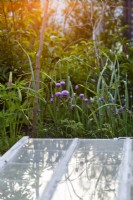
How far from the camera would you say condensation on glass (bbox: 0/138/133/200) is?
177 cm

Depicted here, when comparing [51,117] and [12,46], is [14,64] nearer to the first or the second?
[12,46]

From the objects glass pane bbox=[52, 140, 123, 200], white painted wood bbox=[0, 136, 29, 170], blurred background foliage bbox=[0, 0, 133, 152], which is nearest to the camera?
glass pane bbox=[52, 140, 123, 200]

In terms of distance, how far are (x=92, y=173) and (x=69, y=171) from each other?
0.12 m

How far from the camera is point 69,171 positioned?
2176mm

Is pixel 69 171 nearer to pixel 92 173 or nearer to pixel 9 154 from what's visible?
pixel 92 173

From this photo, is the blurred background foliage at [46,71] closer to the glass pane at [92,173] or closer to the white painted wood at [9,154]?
the white painted wood at [9,154]

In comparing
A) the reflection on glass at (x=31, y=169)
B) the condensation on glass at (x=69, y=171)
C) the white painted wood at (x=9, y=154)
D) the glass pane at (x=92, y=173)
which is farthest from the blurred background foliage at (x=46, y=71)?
the glass pane at (x=92, y=173)

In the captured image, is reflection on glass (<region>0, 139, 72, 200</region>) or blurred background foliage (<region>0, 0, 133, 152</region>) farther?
blurred background foliage (<region>0, 0, 133, 152</region>)

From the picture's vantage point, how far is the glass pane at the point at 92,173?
1.76 m

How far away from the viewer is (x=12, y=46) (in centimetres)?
448

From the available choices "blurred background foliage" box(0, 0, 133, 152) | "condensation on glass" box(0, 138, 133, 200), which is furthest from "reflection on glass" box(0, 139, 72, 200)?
"blurred background foliage" box(0, 0, 133, 152)

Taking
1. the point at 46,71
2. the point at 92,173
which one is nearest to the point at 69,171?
the point at 92,173

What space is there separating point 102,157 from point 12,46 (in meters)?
2.24

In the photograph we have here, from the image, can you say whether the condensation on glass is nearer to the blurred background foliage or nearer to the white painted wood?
the white painted wood
